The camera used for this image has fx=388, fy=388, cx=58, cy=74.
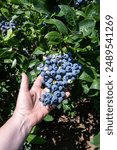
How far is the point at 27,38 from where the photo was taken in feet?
6.50

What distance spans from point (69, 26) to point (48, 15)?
0.38ft

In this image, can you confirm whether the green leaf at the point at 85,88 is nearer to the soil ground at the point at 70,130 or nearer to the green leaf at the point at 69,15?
the green leaf at the point at 69,15

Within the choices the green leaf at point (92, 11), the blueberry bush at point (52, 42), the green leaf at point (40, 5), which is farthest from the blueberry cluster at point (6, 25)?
the green leaf at point (92, 11)

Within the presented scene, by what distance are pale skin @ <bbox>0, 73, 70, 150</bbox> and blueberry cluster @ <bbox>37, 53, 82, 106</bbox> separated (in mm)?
166

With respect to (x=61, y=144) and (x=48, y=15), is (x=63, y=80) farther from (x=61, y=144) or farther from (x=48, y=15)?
(x=61, y=144)

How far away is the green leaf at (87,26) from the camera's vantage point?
1612 millimetres

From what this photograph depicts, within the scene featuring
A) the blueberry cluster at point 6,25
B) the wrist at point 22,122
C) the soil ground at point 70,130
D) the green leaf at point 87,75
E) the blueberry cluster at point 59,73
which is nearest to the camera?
the blueberry cluster at point 59,73

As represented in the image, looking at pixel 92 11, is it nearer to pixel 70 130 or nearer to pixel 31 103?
pixel 31 103

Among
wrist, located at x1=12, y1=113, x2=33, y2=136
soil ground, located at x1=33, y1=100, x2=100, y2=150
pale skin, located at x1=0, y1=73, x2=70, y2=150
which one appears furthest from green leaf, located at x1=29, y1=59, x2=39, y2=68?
soil ground, located at x1=33, y1=100, x2=100, y2=150

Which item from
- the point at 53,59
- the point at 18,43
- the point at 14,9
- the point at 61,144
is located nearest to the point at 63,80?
the point at 53,59

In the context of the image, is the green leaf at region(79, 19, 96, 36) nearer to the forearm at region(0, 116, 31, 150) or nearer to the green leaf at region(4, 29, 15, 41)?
the green leaf at region(4, 29, 15, 41)

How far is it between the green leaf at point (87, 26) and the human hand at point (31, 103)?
33cm

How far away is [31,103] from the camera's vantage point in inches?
72.9

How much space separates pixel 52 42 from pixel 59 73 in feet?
0.44
